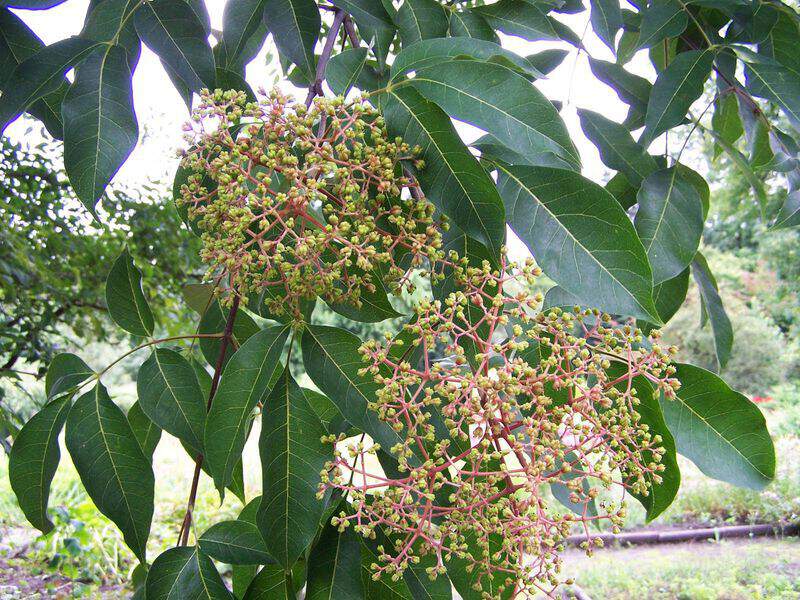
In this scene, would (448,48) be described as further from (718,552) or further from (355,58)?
(718,552)

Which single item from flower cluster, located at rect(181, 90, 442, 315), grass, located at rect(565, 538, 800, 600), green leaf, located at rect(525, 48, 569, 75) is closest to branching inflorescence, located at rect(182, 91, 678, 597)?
flower cluster, located at rect(181, 90, 442, 315)

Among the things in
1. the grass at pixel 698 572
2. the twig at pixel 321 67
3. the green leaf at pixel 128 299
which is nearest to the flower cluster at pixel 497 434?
the twig at pixel 321 67

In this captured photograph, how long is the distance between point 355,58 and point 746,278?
13.4 metres

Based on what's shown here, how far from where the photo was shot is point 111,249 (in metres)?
3.65

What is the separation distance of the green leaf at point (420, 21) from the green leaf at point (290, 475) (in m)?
0.42

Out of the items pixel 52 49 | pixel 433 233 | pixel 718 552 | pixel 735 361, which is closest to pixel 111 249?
pixel 52 49

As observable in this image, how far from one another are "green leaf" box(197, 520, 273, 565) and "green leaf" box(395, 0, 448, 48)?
0.55 m

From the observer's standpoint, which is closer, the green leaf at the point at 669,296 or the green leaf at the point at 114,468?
the green leaf at the point at 114,468

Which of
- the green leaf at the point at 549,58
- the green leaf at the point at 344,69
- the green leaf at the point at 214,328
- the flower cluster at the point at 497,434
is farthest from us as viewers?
the green leaf at the point at 549,58

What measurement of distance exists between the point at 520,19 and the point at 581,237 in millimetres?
381

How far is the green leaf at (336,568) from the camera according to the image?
0.63 m

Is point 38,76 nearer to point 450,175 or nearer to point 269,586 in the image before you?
point 450,175

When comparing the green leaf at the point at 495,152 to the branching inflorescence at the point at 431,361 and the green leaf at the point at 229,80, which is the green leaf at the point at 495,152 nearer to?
the branching inflorescence at the point at 431,361

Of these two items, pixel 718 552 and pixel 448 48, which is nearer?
pixel 448 48
